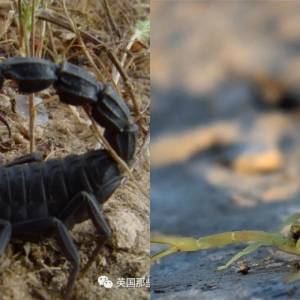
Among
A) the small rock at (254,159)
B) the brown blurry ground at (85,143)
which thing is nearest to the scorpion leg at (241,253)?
the brown blurry ground at (85,143)

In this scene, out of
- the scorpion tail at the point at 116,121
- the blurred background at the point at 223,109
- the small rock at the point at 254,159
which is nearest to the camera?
the scorpion tail at the point at 116,121

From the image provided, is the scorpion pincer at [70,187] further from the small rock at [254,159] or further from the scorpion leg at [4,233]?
the small rock at [254,159]

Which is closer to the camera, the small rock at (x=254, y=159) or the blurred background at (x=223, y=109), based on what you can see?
the blurred background at (x=223, y=109)

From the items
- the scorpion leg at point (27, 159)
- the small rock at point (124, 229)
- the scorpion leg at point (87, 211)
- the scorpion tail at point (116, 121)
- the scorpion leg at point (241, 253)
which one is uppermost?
the scorpion tail at point (116, 121)

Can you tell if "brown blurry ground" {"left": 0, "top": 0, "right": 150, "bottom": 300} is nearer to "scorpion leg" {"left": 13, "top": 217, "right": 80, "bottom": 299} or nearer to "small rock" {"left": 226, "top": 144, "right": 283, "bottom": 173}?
"scorpion leg" {"left": 13, "top": 217, "right": 80, "bottom": 299}

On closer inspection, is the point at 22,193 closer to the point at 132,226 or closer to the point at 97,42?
the point at 132,226

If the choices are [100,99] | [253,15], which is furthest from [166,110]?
[100,99]
